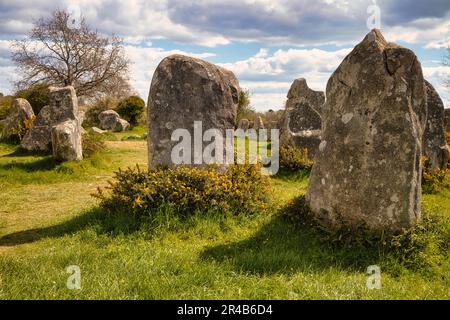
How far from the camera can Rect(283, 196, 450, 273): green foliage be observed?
5977mm

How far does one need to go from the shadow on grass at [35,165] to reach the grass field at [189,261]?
3.79 metres

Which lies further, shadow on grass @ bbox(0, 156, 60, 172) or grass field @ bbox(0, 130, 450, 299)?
shadow on grass @ bbox(0, 156, 60, 172)

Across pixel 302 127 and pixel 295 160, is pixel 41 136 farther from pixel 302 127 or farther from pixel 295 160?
pixel 302 127

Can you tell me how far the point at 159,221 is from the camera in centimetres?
732

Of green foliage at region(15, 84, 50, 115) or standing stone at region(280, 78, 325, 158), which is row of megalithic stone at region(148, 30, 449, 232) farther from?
green foliage at region(15, 84, 50, 115)

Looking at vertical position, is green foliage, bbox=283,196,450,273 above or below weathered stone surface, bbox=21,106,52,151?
below

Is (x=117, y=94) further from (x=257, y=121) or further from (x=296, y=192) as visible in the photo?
(x=296, y=192)

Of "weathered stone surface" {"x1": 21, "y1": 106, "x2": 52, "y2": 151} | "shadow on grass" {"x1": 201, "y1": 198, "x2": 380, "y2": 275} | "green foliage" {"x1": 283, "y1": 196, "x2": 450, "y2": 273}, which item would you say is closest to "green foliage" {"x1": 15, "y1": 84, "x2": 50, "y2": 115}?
"weathered stone surface" {"x1": 21, "y1": 106, "x2": 52, "y2": 151}

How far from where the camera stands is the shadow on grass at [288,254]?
226 inches

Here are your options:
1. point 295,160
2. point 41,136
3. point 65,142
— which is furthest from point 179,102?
point 41,136

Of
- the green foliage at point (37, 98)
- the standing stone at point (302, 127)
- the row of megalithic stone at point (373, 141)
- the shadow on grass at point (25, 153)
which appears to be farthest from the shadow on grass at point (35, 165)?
the green foliage at point (37, 98)

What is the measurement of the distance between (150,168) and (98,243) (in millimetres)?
2422

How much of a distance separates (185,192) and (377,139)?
3.40 meters

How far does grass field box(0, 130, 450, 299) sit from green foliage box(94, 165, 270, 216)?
0.91 ft
